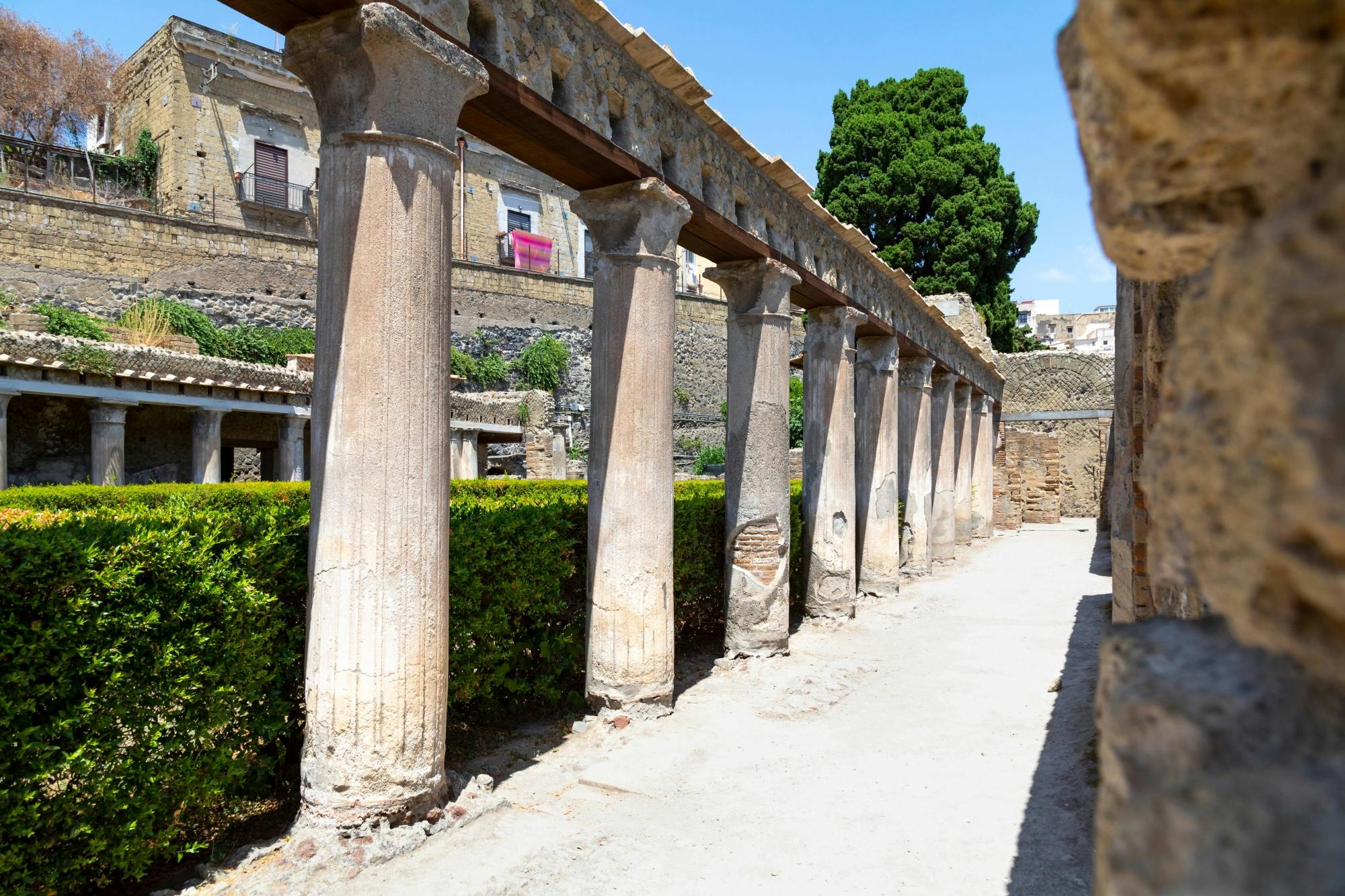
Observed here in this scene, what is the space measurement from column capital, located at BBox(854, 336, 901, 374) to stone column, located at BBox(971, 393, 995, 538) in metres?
8.13

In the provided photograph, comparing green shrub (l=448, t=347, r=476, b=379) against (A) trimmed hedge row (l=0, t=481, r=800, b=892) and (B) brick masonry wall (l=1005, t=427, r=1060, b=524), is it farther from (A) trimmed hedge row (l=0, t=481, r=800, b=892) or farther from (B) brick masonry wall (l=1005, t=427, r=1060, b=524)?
(A) trimmed hedge row (l=0, t=481, r=800, b=892)

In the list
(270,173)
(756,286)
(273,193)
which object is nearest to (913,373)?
(756,286)

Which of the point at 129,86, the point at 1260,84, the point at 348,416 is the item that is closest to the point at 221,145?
the point at 129,86

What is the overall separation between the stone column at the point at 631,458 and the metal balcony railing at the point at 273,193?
25894 mm

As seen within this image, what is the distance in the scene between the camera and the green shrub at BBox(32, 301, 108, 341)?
62.6 feet

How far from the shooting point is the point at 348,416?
12.0ft

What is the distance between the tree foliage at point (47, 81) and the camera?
26.1 m

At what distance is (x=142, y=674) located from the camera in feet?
11.0

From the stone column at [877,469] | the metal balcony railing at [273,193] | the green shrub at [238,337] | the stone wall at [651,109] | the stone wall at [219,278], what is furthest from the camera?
the metal balcony railing at [273,193]

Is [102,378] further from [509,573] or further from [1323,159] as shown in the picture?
[1323,159]

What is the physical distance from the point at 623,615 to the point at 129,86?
103 feet

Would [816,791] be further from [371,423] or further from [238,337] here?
[238,337]

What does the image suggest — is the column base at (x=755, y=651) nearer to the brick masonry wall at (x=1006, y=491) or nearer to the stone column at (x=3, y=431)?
the stone column at (x=3, y=431)

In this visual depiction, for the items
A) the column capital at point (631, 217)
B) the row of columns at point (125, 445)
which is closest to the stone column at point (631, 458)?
the column capital at point (631, 217)
